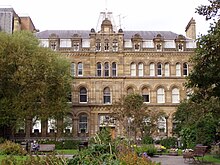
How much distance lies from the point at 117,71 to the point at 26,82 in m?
18.9

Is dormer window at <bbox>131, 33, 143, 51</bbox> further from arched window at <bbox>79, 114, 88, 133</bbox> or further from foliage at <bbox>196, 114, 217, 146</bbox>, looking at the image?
foliage at <bbox>196, 114, 217, 146</bbox>

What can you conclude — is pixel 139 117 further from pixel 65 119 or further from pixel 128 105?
pixel 65 119

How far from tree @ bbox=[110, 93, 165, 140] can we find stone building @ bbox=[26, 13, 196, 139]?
275 inches

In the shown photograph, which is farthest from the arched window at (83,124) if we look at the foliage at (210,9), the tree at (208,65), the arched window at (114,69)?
the foliage at (210,9)

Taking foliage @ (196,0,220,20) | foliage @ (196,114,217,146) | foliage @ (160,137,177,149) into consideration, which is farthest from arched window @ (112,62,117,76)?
foliage @ (196,0,220,20)

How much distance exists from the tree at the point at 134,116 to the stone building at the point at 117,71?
6.99 meters

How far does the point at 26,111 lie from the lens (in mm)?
40500

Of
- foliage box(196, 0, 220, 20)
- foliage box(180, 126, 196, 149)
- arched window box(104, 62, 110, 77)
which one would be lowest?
foliage box(180, 126, 196, 149)

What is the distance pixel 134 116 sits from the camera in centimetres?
4600

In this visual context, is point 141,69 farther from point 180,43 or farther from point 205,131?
point 205,131

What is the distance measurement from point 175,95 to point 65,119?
15592mm

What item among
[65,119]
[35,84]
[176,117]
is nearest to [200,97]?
[35,84]

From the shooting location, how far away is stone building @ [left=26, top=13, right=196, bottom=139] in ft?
182

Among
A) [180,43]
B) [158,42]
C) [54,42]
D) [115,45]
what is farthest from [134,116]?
[54,42]
